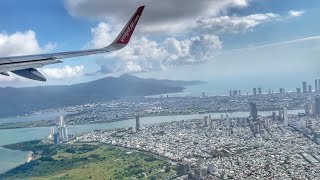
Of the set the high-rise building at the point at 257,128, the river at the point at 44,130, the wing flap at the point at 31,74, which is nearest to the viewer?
the wing flap at the point at 31,74

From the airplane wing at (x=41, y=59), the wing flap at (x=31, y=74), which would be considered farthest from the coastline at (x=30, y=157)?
the wing flap at (x=31, y=74)

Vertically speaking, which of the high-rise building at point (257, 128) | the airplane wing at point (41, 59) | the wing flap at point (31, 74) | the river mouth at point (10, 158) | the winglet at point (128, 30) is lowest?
the river mouth at point (10, 158)

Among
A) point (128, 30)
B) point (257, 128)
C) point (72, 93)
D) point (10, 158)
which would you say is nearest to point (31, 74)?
point (128, 30)

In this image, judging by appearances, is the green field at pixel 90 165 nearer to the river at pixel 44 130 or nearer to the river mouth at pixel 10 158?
the river mouth at pixel 10 158

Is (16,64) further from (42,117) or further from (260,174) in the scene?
(42,117)

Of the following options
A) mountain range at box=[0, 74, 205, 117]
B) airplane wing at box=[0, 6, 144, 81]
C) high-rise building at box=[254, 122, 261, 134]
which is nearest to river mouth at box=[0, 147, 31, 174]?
airplane wing at box=[0, 6, 144, 81]

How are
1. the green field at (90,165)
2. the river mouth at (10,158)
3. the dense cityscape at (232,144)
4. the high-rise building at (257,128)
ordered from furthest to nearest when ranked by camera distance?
the high-rise building at (257,128) < the river mouth at (10,158) < the green field at (90,165) < the dense cityscape at (232,144)
